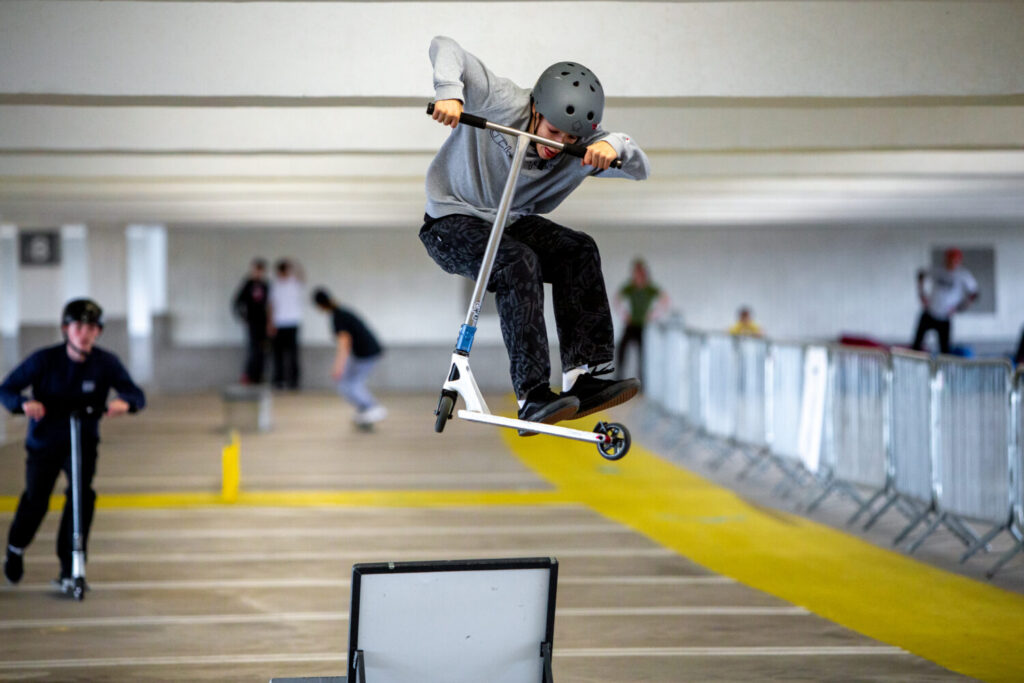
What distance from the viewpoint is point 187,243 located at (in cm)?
2775

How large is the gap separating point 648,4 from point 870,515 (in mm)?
6428

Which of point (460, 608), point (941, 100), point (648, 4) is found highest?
point (648, 4)

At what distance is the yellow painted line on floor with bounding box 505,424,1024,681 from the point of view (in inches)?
290

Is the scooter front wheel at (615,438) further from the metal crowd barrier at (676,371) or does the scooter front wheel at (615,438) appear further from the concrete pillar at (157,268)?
the concrete pillar at (157,268)

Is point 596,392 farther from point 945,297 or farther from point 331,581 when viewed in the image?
point 945,297

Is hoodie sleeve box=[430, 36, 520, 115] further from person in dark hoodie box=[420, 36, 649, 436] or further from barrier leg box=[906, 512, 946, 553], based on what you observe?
barrier leg box=[906, 512, 946, 553]

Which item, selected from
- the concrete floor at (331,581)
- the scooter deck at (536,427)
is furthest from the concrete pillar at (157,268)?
the scooter deck at (536,427)

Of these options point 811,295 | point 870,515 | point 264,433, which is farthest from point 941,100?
point 811,295

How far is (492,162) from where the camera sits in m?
4.59

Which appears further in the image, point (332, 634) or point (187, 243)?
point (187, 243)

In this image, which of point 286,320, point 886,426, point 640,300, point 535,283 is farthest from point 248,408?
point 535,283

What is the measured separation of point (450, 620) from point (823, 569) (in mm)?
5348

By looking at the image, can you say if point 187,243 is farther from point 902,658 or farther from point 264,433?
point 902,658

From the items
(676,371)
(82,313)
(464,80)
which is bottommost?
(676,371)
